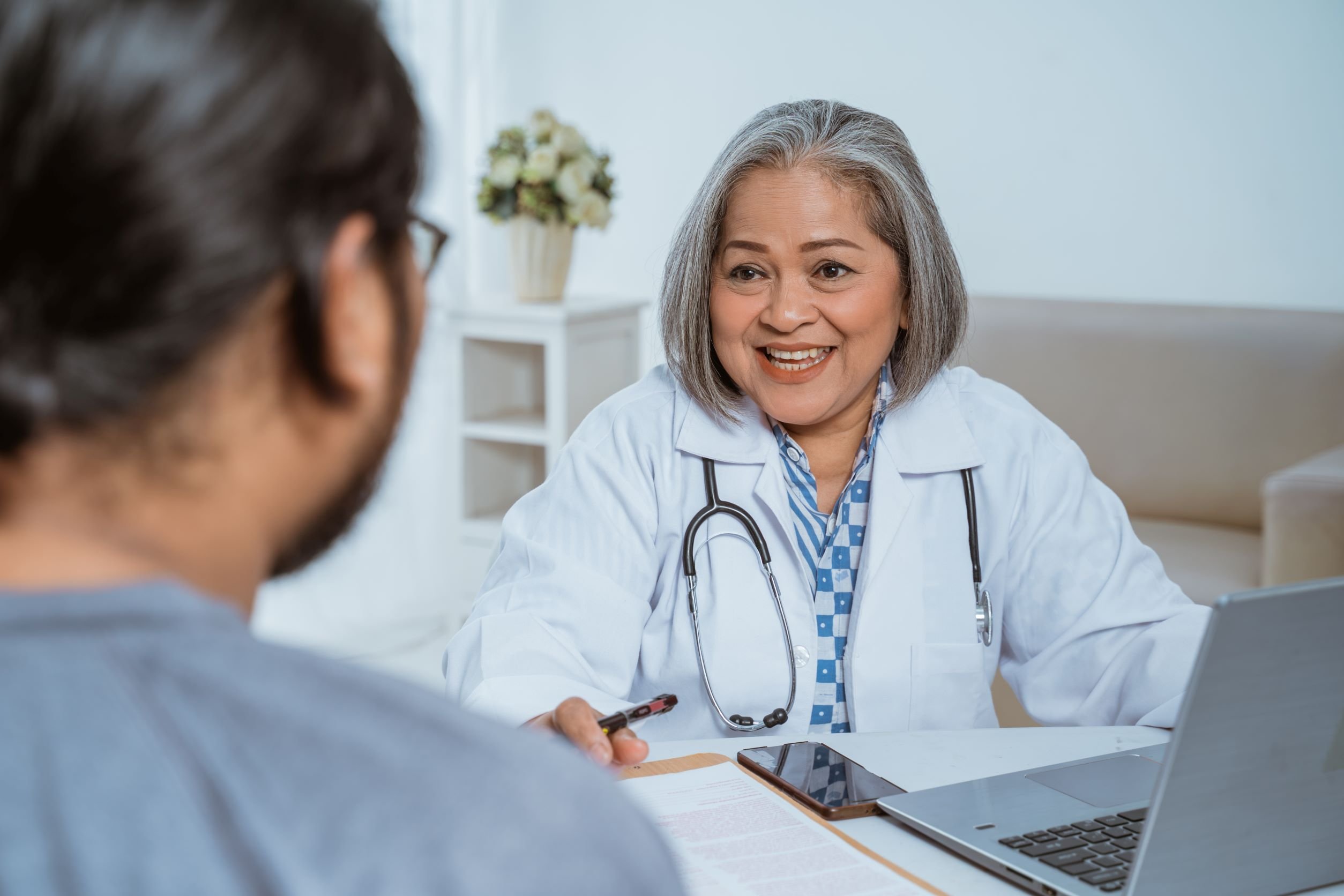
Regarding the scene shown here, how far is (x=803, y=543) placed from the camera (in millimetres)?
1421

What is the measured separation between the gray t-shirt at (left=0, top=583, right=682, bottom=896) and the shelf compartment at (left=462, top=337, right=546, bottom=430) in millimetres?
2701

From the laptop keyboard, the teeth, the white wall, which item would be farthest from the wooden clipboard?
the white wall

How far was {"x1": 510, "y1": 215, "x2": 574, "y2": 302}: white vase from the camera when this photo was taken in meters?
3.04

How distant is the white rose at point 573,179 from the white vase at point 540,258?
0.10m

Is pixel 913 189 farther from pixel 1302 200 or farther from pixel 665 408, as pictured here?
pixel 1302 200

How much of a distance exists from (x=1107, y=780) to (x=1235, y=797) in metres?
0.25

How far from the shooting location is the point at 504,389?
3.31m

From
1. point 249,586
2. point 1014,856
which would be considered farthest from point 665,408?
point 249,586

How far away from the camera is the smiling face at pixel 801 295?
140 centimetres

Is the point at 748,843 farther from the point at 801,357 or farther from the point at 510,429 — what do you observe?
the point at 510,429

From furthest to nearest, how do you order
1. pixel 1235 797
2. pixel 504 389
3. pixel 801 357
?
1. pixel 504 389
2. pixel 801 357
3. pixel 1235 797

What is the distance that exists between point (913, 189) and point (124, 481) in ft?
3.77

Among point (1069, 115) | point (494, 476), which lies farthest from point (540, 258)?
point (1069, 115)

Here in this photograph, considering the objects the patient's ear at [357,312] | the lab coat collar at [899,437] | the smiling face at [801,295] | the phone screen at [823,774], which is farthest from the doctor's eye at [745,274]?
the patient's ear at [357,312]
